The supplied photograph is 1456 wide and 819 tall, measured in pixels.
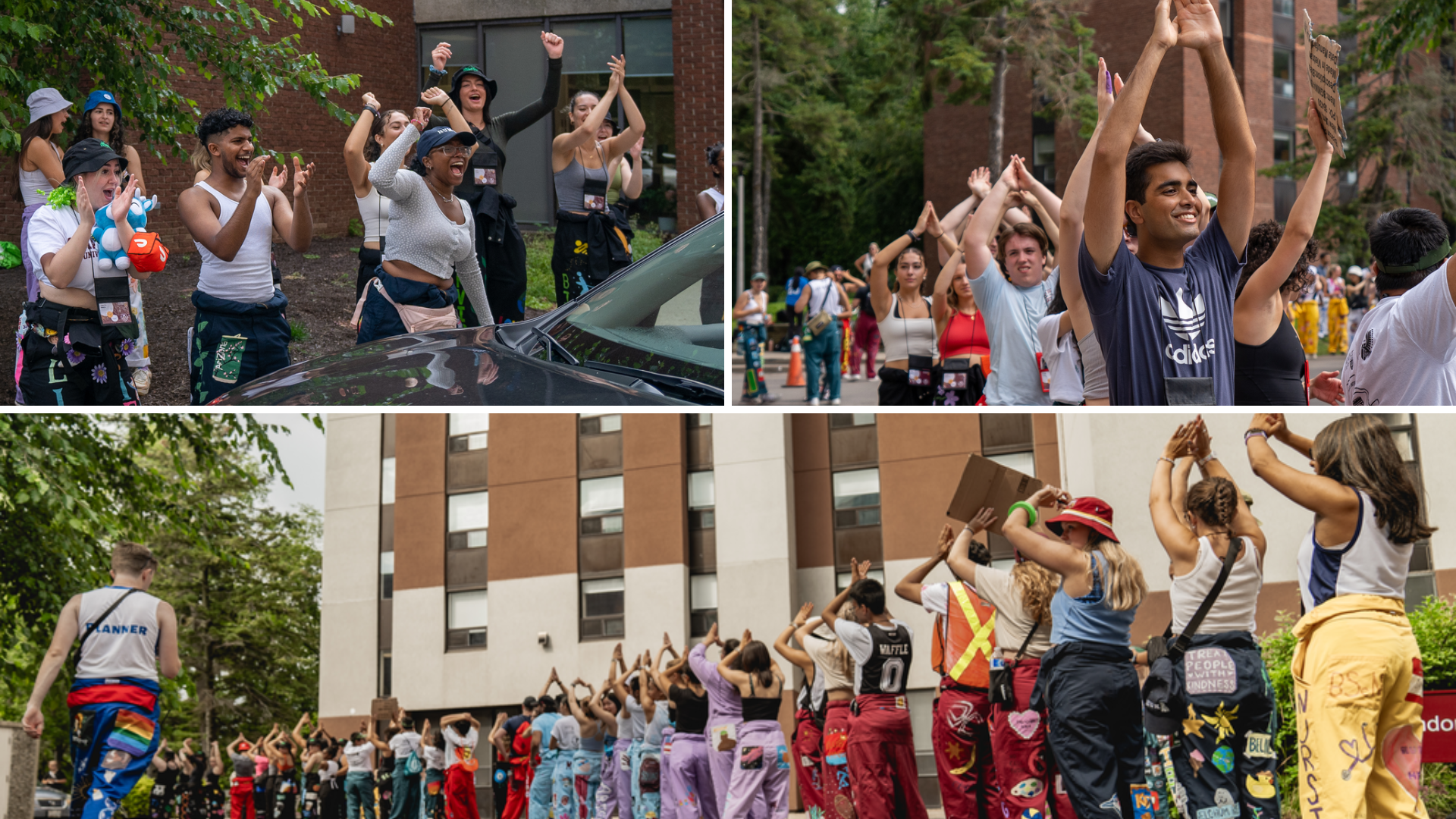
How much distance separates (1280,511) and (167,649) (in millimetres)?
7461

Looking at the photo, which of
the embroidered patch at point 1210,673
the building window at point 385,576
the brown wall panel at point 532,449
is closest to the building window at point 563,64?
the brown wall panel at point 532,449

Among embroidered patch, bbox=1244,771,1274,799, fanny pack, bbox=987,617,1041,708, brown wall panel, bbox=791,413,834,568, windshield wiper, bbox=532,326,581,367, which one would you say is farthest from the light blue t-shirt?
brown wall panel, bbox=791,413,834,568

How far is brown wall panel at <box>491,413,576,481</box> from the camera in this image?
20250 mm

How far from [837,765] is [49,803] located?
14155mm

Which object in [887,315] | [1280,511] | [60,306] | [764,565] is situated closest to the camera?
[60,306]

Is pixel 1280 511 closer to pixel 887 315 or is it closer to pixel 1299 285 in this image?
pixel 887 315

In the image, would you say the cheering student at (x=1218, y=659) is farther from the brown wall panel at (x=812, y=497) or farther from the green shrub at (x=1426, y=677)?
the brown wall panel at (x=812, y=497)

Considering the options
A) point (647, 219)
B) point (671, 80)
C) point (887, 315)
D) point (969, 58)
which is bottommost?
point (887, 315)

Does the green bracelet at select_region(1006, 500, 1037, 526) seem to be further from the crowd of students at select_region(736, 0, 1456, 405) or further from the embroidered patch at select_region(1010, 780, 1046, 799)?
the embroidered patch at select_region(1010, 780, 1046, 799)

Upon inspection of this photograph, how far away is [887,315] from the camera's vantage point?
7738mm

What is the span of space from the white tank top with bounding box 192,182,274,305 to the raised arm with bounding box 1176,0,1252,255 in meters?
4.20

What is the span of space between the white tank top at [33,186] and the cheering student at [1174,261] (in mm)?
5375

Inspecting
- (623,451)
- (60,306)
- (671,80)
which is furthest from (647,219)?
(60,306)

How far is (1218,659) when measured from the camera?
16.6ft
